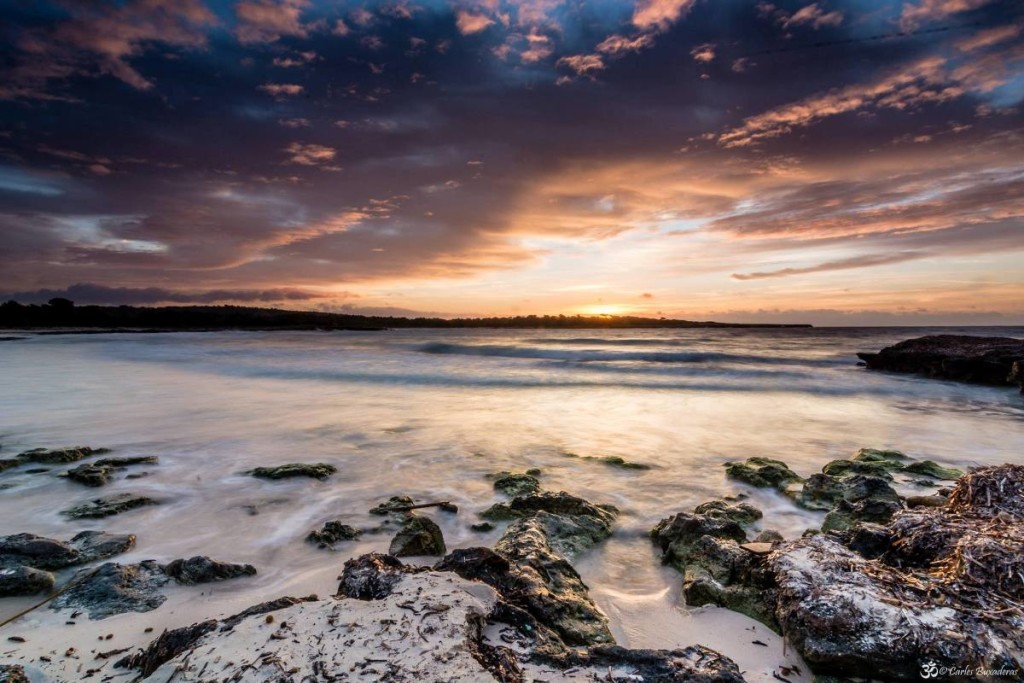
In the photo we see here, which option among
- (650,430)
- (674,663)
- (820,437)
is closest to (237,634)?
(674,663)

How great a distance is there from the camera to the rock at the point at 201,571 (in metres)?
3.31

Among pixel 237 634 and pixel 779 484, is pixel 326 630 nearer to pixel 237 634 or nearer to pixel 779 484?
pixel 237 634

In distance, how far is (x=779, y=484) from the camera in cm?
572

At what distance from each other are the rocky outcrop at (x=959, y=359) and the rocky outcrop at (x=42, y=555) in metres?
19.4

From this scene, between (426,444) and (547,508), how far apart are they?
3586 millimetres

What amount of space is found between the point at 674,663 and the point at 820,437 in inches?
327

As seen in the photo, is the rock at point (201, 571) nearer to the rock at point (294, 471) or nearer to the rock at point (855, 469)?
the rock at point (294, 471)

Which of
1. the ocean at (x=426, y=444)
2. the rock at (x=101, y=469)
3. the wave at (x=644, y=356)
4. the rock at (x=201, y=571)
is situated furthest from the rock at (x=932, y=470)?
the wave at (x=644, y=356)

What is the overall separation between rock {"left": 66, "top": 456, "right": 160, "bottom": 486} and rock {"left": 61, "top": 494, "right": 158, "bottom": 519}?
2.20ft

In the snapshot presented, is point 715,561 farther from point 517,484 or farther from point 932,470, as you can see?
point 932,470

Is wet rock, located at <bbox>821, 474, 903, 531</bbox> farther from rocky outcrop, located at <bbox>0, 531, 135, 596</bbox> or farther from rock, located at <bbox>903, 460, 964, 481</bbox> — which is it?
rocky outcrop, located at <bbox>0, 531, 135, 596</bbox>

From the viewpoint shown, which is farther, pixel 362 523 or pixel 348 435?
pixel 348 435

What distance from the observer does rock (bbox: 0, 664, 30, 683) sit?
213 cm

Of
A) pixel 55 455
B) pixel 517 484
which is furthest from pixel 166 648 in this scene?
pixel 55 455
